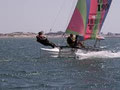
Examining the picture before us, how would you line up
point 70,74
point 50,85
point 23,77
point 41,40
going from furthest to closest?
point 41,40 → point 70,74 → point 23,77 → point 50,85

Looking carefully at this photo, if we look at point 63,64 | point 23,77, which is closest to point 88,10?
point 63,64

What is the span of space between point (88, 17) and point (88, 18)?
0.29 ft

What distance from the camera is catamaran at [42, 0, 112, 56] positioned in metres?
30.7

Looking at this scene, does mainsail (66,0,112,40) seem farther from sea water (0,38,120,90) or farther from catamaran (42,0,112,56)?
sea water (0,38,120,90)

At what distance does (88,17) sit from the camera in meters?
30.8

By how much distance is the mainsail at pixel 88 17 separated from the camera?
101ft

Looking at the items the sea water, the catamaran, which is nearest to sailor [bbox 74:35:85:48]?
the catamaran

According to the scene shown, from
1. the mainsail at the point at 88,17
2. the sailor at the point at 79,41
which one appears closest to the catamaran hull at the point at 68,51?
the sailor at the point at 79,41

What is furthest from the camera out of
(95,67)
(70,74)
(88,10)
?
(88,10)

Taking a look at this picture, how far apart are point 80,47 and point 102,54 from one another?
8.28ft

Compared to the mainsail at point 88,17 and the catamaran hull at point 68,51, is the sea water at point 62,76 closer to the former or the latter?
the catamaran hull at point 68,51

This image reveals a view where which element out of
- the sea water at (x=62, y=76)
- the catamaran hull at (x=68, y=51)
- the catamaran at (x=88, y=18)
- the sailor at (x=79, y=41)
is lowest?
the sea water at (x=62, y=76)

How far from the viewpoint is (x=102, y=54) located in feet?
102

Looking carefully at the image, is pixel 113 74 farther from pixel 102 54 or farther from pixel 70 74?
pixel 102 54
